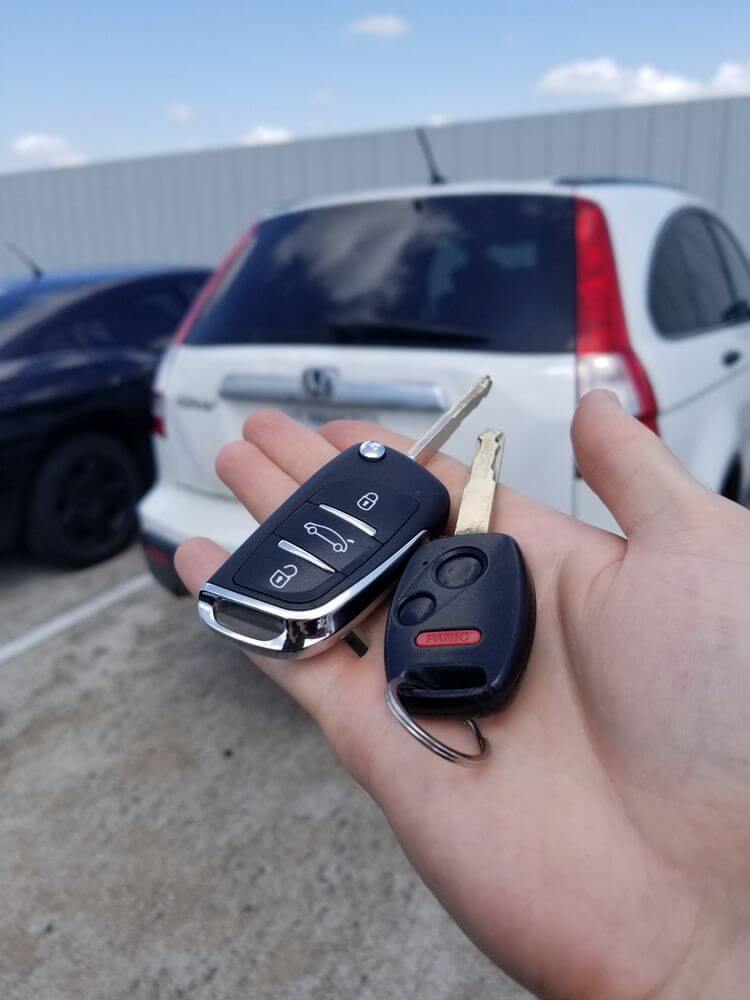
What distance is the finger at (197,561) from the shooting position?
1.61m

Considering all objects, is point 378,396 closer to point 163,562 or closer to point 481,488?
point 481,488

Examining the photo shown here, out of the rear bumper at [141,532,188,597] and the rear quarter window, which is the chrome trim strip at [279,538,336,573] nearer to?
the rear bumper at [141,532,188,597]

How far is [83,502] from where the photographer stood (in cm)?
397

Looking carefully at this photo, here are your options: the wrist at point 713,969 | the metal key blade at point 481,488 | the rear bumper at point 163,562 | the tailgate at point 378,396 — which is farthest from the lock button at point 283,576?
the rear bumper at point 163,562

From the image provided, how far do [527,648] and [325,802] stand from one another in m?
1.34

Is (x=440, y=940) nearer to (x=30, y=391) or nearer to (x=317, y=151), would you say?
(x=30, y=391)

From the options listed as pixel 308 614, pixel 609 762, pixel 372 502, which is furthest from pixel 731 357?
pixel 308 614

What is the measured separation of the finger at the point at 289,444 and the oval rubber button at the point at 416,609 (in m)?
0.55

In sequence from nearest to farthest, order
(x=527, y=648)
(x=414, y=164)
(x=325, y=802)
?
(x=527, y=648) → (x=325, y=802) → (x=414, y=164)

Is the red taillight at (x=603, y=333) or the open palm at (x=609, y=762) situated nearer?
the open palm at (x=609, y=762)

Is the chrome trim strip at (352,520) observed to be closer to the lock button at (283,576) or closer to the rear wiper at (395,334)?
the lock button at (283,576)

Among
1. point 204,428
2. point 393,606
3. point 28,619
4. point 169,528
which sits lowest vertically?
point 28,619

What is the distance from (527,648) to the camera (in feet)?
3.84

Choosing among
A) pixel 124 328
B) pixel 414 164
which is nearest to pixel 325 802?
pixel 124 328
